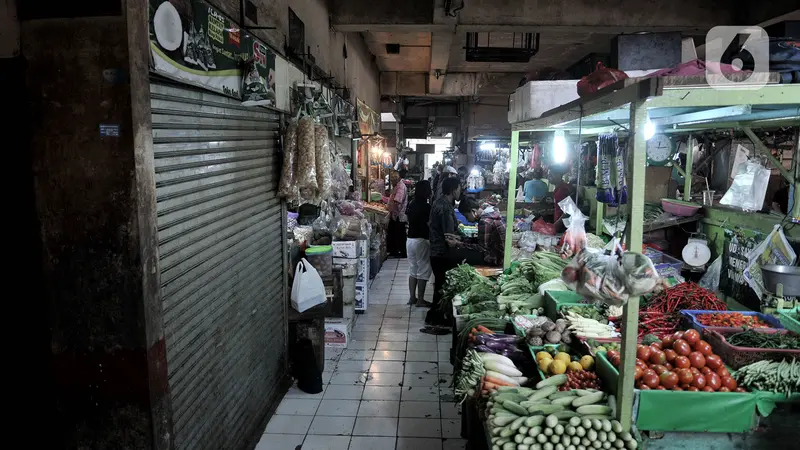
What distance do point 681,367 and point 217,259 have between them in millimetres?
3361

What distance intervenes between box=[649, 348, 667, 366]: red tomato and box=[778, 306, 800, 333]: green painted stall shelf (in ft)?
4.45

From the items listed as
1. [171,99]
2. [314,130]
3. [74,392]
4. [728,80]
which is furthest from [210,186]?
[728,80]

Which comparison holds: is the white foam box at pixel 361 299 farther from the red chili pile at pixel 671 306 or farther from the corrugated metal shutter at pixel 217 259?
the red chili pile at pixel 671 306

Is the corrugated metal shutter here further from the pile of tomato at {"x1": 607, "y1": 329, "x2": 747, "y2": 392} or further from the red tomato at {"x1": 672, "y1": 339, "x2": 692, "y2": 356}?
the red tomato at {"x1": 672, "y1": 339, "x2": 692, "y2": 356}

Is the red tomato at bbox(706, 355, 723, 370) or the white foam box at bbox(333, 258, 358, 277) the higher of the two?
the red tomato at bbox(706, 355, 723, 370)

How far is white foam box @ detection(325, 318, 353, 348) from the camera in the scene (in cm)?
686

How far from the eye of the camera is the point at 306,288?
5.52 meters

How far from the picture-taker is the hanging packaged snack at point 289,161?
515cm

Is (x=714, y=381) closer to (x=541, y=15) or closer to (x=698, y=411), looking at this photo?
(x=698, y=411)

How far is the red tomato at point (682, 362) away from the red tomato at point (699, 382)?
0.13 m

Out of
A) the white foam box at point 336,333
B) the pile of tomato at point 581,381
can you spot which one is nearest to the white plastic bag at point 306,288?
the white foam box at point 336,333

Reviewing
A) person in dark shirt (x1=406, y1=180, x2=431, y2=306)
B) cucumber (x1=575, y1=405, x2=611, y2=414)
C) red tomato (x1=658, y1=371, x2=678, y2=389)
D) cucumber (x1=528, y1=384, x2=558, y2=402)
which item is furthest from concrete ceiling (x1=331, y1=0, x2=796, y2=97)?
cucumber (x1=575, y1=405, x2=611, y2=414)

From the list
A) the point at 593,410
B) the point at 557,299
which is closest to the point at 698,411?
the point at 593,410

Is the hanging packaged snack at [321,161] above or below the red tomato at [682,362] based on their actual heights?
above
